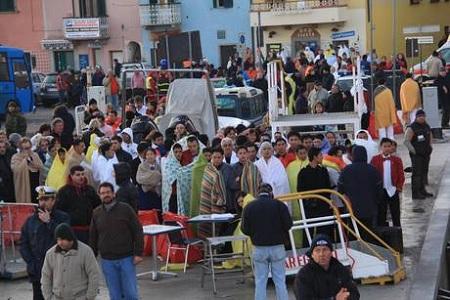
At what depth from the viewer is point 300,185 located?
1375 cm

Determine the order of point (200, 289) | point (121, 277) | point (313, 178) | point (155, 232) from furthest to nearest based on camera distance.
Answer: point (313, 178) < point (200, 289) < point (155, 232) < point (121, 277)

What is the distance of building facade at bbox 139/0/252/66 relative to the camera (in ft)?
181

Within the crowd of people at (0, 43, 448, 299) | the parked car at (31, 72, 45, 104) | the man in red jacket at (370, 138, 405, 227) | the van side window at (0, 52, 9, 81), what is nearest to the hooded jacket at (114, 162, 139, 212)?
the crowd of people at (0, 43, 448, 299)

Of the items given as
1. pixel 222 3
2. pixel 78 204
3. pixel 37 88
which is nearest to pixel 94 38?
pixel 222 3

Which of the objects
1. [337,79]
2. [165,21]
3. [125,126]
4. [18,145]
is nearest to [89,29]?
[165,21]

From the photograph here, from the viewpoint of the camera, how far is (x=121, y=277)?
37.6 ft

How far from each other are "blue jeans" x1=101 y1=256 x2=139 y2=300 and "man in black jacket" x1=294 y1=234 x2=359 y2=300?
3034 millimetres

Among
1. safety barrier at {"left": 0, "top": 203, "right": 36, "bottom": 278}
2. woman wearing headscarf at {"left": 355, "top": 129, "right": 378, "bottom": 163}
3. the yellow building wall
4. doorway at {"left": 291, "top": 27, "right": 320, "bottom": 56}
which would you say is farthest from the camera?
doorway at {"left": 291, "top": 27, "right": 320, "bottom": 56}

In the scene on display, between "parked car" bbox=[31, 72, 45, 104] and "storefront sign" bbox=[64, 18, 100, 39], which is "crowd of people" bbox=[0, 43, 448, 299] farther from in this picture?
"storefront sign" bbox=[64, 18, 100, 39]

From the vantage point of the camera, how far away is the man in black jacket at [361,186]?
1362 cm

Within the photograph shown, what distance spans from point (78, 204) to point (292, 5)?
39523mm

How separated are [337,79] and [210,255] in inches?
694

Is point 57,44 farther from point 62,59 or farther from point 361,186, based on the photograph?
point 361,186

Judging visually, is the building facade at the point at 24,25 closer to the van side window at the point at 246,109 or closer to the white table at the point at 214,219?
the van side window at the point at 246,109
